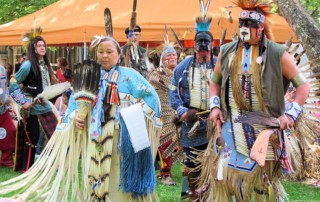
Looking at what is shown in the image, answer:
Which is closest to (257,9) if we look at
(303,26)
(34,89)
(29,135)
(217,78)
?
(217,78)

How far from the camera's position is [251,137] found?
3.85 meters

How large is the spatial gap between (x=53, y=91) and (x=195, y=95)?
1.93 metres

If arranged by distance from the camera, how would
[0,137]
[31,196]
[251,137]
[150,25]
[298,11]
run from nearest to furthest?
[251,137] → [31,196] → [298,11] → [0,137] → [150,25]

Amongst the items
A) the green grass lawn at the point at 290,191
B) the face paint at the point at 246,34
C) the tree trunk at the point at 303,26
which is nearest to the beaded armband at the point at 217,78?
the face paint at the point at 246,34

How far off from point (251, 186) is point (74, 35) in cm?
621

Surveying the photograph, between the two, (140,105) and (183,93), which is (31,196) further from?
(183,93)

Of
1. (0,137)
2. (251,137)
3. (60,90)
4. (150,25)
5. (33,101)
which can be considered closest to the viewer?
(251,137)

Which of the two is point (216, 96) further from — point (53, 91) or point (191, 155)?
point (53, 91)

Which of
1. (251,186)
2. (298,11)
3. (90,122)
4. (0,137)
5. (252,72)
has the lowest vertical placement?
(0,137)

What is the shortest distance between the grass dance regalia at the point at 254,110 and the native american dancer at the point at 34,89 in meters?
3.33

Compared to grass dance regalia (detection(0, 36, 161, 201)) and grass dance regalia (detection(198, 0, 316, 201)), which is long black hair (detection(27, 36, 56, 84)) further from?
grass dance regalia (detection(198, 0, 316, 201))

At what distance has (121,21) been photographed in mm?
9477

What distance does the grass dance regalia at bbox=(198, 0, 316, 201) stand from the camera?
382 cm

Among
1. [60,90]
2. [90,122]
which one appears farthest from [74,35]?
[90,122]
